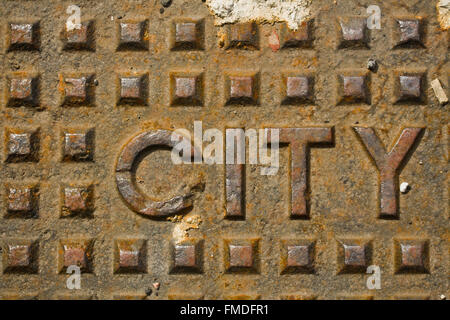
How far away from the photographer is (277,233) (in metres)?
1.74

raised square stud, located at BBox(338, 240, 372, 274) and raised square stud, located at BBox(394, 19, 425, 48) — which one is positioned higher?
raised square stud, located at BBox(394, 19, 425, 48)

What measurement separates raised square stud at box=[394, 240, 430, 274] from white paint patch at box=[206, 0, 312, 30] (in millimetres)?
1079

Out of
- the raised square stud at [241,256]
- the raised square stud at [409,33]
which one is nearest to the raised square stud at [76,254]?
the raised square stud at [241,256]

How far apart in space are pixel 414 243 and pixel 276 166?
2.28 feet

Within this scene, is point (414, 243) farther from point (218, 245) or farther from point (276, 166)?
point (218, 245)

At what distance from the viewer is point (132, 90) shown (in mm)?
1735

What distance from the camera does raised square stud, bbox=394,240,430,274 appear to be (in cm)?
171

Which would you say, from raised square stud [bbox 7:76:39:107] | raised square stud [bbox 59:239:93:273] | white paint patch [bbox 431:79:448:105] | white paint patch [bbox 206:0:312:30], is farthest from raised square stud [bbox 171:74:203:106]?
white paint patch [bbox 431:79:448:105]

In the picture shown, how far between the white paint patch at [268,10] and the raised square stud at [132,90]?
48cm

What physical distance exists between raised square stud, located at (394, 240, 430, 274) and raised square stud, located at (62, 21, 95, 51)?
1643 millimetres

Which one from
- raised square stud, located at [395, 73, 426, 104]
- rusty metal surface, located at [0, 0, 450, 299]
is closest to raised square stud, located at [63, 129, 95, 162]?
rusty metal surface, located at [0, 0, 450, 299]

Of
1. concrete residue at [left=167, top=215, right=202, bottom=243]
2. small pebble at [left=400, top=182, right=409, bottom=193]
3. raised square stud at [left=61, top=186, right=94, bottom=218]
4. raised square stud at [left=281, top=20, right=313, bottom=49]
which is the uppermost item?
raised square stud at [left=281, top=20, right=313, bottom=49]

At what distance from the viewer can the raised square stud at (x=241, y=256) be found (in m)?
1.72

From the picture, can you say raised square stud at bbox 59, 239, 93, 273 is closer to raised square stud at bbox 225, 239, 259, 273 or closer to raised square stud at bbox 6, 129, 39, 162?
raised square stud at bbox 6, 129, 39, 162
